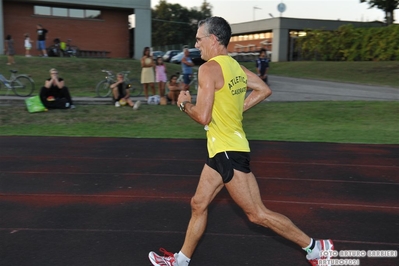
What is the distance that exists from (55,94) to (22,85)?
8.27 feet

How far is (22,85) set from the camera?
49.1ft

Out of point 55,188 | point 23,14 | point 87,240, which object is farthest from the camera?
point 23,14

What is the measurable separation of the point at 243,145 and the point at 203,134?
7285 millimetres

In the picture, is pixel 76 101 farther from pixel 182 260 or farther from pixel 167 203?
pixel 182 260

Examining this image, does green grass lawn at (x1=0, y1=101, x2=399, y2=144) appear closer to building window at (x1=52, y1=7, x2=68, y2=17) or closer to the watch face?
building window at (x1=52, y1=7, x2=68, y2=17)

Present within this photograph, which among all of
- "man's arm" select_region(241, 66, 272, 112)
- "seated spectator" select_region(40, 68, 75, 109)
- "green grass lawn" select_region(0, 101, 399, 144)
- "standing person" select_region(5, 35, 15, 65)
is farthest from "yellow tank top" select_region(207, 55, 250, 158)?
"standing person" select_region(5, 35, 15, 65)

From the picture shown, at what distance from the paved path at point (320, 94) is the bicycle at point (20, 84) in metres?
0.47

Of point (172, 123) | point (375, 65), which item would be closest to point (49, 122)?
point (172, 123)

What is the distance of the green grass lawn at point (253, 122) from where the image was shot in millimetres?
10422

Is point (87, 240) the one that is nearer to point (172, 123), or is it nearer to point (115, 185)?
point (115, 185)

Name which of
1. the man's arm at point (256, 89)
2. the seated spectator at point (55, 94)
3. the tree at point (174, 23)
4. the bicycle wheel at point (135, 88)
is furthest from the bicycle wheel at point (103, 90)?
the tree at point (174, 23)

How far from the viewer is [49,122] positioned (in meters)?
11.9

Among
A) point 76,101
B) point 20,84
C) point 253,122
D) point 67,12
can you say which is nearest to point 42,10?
point 67,12

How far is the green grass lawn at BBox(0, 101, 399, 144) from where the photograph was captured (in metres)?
10.4
